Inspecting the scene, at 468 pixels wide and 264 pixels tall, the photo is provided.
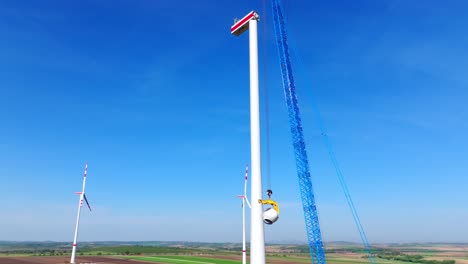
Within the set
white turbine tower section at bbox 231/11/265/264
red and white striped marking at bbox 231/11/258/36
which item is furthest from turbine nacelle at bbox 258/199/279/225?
red and white striped marking at bbox 231/11/258/36

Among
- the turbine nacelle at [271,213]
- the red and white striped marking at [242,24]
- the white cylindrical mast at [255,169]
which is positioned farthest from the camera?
the red and white striped marking at [242,24]

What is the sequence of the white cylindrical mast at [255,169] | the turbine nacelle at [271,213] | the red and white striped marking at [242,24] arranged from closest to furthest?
the white cylindrical mast at [255,169]
the turbine nacelle at [271,213]
the red and white striped marking at [242,24]

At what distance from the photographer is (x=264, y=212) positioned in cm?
2777

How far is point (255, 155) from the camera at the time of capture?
94.1 feet

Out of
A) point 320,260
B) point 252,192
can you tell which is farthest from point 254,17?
point 320,260

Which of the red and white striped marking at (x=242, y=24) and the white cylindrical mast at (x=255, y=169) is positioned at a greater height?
the red and white striped marking at (x=242, y=24)

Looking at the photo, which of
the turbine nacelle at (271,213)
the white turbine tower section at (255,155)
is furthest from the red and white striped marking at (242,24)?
the turbine nacelle at (271,213)

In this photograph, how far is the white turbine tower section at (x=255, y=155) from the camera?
2705 centimetres

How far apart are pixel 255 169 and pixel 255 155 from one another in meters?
1.15

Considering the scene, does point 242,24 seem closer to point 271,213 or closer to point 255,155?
point 255,155

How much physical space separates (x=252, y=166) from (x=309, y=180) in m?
90.6

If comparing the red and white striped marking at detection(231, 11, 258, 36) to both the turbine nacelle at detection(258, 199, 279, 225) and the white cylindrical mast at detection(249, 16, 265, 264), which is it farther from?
the turbine nacelle at detection(258, 199, 279, 225)

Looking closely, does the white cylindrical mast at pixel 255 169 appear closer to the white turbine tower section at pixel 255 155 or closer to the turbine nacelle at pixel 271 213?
the white turbine tower section at pixel 255 155

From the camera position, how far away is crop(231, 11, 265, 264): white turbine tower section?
2705cm
